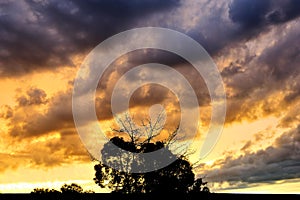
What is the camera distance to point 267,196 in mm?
22547

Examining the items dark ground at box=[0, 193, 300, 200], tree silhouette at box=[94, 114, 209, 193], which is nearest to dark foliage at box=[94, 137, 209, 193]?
tree silhouette at box=[94, 114, 209, 193]

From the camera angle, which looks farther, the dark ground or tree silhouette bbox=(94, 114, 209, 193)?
tree silhouette bbox=(94, 114, 209, 193)

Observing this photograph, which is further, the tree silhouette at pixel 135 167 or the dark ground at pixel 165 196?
the tree silhouette at pixel 135 167

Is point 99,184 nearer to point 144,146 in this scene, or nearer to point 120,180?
point 120,180

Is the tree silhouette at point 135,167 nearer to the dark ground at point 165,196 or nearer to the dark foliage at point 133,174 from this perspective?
the dark foliage at point 133,174

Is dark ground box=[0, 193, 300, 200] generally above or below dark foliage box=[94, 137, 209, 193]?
below

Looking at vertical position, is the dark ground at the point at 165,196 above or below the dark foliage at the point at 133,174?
below

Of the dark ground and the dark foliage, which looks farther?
the dark foliage

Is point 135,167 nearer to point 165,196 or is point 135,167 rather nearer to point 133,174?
point 133,174

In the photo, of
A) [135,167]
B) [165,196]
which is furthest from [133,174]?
[165,196]

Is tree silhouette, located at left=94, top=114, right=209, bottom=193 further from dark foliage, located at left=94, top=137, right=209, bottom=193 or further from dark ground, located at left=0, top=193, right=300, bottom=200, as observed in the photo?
dark ground, located at left=0, top=193, right=300, bottom=200

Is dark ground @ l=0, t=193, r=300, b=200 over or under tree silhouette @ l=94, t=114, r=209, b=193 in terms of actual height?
under

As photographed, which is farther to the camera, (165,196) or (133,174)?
(133,174)

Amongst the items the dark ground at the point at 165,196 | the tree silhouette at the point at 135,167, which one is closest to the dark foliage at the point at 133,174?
the tree silhouette at the point at 135,167
